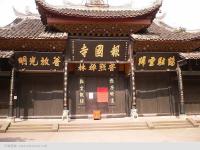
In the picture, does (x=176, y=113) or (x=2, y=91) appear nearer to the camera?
(x=2, y=91)

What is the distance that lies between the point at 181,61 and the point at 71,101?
6.22 meters

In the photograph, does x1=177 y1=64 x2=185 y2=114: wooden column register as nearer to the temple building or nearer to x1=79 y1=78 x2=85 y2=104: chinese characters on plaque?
the temple building

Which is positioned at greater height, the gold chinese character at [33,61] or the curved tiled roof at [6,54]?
the curved tiled roof at [6,54]

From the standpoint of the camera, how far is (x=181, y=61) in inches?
562

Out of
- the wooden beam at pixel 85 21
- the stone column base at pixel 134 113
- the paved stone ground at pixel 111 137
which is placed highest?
the wooden beam at pixel 85 21

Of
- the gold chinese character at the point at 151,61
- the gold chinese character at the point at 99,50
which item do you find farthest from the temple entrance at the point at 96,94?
the gold chinese character at the point at 151,61

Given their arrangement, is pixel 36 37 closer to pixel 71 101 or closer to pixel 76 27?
pixel 76 27

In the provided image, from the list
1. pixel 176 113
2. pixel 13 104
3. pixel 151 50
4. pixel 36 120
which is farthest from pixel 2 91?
pixel 176 113

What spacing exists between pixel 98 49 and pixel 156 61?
3.12 metres

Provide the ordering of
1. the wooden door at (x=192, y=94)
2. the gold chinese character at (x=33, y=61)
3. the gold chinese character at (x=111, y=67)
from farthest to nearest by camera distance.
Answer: the wooden door at (x=192, y=94), the gold chinese character at (x=111, y=67), the gold chinese character at (x=33, y=61)

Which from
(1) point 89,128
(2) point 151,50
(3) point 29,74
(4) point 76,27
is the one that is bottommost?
(1) point 89,128

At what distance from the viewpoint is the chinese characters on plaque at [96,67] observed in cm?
1490

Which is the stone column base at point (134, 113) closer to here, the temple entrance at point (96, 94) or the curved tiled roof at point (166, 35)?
the temple entrance at point (96, 94)

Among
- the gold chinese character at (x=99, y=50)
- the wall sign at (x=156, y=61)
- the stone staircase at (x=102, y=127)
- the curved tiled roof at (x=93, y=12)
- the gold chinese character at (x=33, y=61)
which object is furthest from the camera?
the wall sign at (x=156, y=61)
